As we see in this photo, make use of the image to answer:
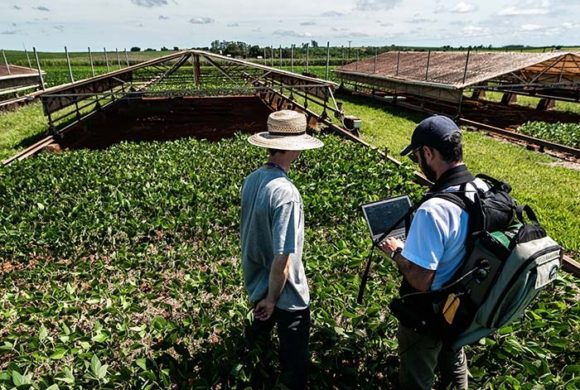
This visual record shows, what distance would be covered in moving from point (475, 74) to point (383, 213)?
14.7 metres

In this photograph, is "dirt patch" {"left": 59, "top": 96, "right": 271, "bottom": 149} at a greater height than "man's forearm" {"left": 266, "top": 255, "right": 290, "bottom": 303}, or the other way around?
"man's forearm" {"left": 266, "top": 255, "right": 290, "bottom": 303}

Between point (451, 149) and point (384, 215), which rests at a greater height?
point (451, 149)

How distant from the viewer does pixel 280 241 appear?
2262mm

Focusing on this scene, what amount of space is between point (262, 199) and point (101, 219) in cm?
384

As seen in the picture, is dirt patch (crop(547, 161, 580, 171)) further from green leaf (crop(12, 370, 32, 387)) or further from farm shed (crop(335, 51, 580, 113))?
green leaf (crop(12, 370, 32, 387))

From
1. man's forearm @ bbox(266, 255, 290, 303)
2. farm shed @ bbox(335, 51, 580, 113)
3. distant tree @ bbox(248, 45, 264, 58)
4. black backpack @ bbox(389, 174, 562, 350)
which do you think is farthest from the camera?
distant tree @ bbox(248, 45, 264, 58)

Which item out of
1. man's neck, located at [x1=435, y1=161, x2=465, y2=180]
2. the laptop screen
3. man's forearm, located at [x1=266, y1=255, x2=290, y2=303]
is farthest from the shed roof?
man's neck, located at [x1=435, y1=161, x2=465, y2=180]

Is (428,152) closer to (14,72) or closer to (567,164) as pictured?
(567,164)

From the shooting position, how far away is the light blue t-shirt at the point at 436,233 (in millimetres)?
2008

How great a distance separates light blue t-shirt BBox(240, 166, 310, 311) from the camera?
228cm

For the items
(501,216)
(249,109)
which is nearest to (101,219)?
(501,216)

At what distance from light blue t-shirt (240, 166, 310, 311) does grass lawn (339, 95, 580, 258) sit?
15.6ft

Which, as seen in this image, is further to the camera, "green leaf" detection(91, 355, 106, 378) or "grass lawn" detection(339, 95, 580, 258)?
"grass lawn" detection(339, 95, 580, 258)

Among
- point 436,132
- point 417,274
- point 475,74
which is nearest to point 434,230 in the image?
point 417,274
